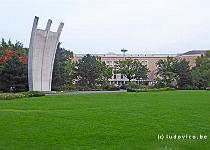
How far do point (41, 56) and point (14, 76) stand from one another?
4986 mm

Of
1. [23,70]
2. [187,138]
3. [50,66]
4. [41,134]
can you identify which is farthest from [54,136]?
[23,70]

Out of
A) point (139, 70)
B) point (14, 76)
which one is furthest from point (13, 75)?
point (139, 70)

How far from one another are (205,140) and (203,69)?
174 feet

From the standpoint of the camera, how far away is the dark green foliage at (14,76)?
124 ft

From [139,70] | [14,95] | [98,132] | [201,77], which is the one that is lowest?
[98,132]

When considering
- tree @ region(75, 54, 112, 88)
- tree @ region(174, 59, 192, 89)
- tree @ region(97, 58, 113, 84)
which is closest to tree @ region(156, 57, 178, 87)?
tree @ region(174, 59, 192, 89)

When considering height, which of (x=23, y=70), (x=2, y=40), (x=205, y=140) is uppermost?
(x=2, y=40)

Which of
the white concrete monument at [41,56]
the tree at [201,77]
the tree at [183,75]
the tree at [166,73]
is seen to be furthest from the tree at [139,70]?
the white concrete monument at [41,56]

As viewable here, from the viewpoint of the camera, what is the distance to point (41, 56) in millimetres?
34344

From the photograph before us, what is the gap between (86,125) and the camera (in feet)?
36.2

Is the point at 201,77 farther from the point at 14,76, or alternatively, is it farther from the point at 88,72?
the point at 14,76

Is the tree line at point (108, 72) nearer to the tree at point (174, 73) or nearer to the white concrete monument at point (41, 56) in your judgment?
the tree at point (174, 73)

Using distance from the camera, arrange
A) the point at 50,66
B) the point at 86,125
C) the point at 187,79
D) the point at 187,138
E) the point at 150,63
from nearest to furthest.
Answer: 1. the point at 187,138
2. the point at 86,125
3. the point at 50,66
4. the point at 187,79
5. the point at 150,63

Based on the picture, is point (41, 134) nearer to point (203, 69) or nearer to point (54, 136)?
point (54, 136)
